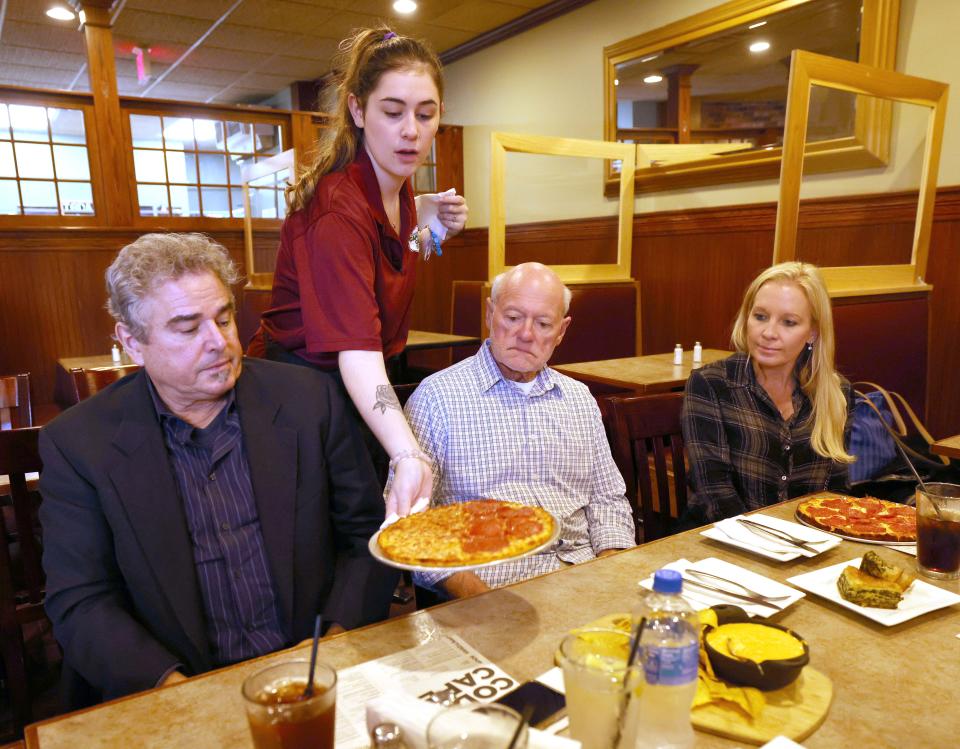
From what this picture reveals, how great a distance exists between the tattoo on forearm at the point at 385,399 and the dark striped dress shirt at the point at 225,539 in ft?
0.91

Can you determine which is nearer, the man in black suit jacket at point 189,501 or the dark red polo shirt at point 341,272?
the man in black suit jacket at point 189,501

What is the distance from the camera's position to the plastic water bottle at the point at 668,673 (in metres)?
0.72

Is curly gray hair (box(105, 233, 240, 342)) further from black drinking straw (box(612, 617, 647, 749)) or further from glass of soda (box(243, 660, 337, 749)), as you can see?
black drinking straw (box(612, 617, 647, 749))

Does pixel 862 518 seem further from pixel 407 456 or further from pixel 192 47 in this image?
pixel 192 47

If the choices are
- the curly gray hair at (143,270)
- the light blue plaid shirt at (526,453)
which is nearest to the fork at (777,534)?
the light blue plaid shirt at (526,453)

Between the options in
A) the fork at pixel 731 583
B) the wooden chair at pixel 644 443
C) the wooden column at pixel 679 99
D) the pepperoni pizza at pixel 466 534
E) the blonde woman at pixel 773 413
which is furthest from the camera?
the wooden column at pixel 679 99

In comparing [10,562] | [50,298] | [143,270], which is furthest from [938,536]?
[50,298]

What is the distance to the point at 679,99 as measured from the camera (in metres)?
4.57

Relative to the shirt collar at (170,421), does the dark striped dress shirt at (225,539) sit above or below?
below

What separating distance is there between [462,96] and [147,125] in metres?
5.57

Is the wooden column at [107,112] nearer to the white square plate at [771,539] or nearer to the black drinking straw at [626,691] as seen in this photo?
the white square plate at [771,539]

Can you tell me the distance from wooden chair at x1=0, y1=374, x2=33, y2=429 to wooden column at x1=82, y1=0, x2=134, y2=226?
2442mm

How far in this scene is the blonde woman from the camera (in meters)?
1.92

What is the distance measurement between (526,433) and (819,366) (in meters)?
0.97
